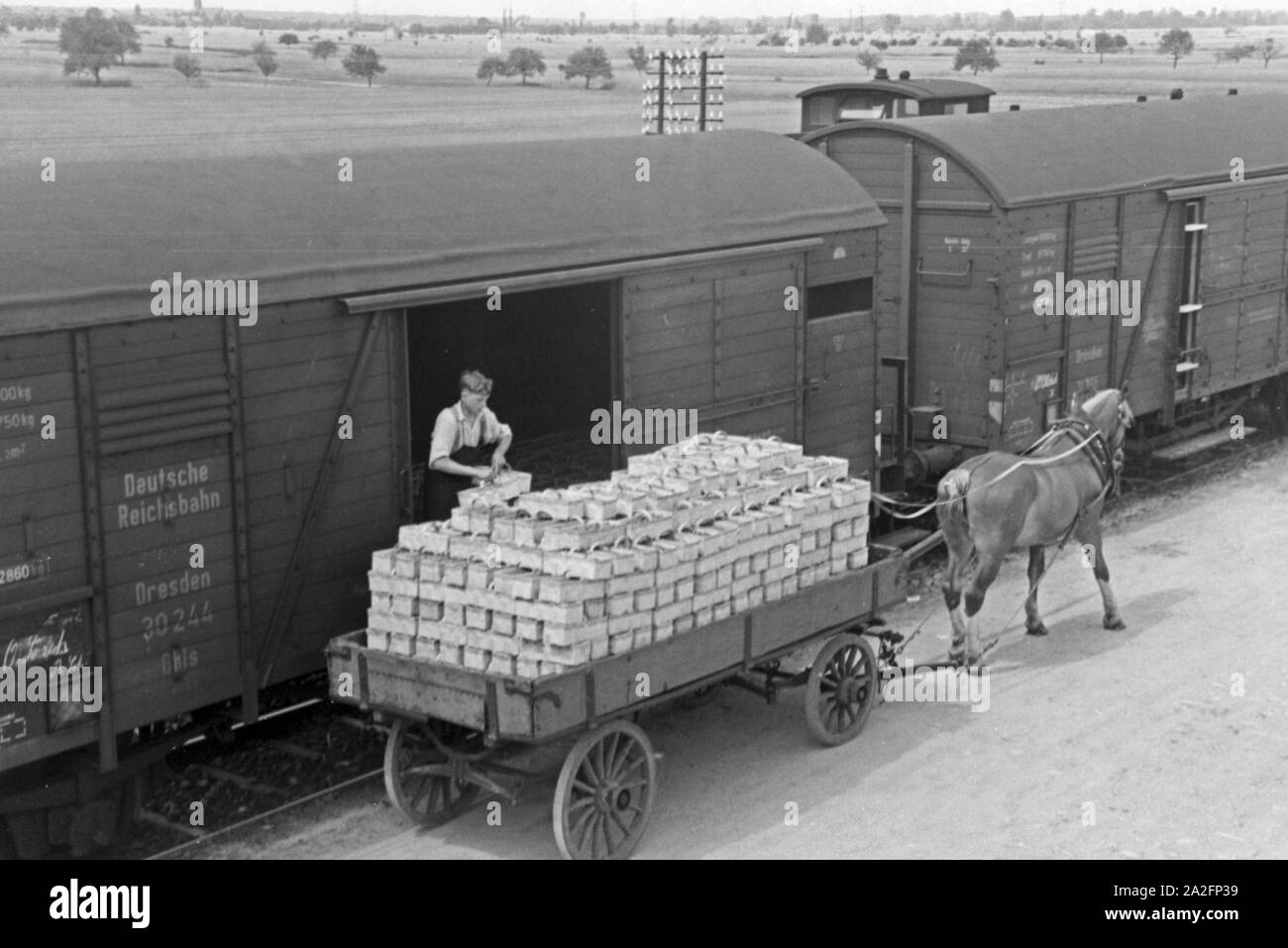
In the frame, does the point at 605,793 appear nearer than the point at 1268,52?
Yes

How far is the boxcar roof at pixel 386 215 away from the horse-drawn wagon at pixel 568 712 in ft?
7.87

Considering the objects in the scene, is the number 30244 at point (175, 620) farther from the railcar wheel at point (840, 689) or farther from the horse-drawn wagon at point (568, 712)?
the railcar wheel at point (840, 689)

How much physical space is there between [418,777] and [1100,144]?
11235 millimetres

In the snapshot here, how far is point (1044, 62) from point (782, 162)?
388ft

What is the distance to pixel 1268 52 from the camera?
4432 inches

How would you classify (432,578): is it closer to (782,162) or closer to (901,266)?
(782,162)

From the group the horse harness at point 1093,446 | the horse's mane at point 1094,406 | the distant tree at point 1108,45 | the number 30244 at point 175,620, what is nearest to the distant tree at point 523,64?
the distant tree at point 1108,45

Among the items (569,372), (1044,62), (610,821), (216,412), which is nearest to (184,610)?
(216,412)

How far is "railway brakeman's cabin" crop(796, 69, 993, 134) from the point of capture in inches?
841

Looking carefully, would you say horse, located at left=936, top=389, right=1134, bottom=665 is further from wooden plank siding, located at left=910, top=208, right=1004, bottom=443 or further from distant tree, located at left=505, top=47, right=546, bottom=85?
distant tree, located at left=505, top=47, right=546, bottom=85

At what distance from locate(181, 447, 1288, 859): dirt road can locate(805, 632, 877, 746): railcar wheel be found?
0.50 feet

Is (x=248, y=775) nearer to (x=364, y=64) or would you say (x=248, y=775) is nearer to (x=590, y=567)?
(x=590, y=567)

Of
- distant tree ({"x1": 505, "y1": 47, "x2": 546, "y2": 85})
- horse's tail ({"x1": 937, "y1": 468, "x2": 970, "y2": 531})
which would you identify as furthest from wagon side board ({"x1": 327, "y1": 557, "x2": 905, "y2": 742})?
distant tree ({"x1": 505, "y1": 47, "x2": 546, "y2": 85})

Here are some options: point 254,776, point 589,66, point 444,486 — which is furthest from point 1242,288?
point 589,66
